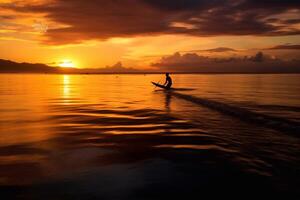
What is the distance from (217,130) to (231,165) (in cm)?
627

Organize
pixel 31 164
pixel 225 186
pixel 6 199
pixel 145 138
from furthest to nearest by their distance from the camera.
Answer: pixel 145 138 → pixel 31 164 → pixel 225 186 → pixel 6 199

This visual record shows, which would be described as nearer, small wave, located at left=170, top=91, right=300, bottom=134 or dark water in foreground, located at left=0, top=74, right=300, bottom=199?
dark water in foreground, located at left=0, top=74, right=300, bottom=199

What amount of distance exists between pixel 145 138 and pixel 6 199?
7.68m

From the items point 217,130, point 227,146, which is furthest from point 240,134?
point 227,146

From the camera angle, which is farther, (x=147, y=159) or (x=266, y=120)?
(x=266, y=120)

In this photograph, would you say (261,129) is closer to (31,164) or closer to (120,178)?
(120,178)

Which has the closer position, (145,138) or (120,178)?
(120,178)

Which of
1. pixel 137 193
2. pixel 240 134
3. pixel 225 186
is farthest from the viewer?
pixel 240 134

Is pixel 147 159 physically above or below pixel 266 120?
below

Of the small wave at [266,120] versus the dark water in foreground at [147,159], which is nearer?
the dark water in foreground at [147,159]

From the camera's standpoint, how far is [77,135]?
1438 centimetres

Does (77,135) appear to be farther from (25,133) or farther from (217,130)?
(217,130)

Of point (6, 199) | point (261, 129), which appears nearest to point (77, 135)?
point (6, 199)

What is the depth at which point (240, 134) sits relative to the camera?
1480 cm
